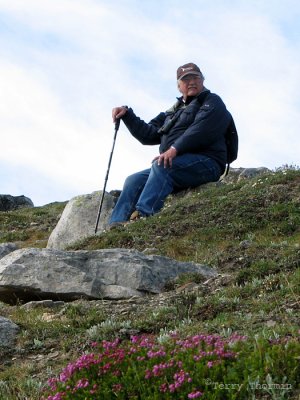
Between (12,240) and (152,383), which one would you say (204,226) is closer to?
(12,240)

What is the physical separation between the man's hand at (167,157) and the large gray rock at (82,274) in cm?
518

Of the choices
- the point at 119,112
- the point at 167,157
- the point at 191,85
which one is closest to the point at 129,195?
the point at 167,157

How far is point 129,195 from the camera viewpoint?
17.2m

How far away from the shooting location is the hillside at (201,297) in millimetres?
7188

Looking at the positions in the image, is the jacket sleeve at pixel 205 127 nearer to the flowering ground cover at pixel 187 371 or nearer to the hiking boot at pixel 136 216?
the hiking boot at pixel 136 216

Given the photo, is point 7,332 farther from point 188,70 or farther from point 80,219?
point 80,219

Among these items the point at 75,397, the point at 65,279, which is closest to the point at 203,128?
the point at 65,279

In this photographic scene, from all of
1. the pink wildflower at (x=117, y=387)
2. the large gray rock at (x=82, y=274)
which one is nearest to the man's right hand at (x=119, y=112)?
the large gray rock at (x=82, y=274)

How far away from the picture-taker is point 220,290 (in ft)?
31.3

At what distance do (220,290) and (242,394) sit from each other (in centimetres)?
427

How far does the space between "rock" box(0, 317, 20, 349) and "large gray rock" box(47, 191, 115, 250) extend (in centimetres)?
990

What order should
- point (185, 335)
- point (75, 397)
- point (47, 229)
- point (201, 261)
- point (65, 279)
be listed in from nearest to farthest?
point (75, 397) < point (185, 335) < point (65, 279) < point (201, 261) < point (47, 229)

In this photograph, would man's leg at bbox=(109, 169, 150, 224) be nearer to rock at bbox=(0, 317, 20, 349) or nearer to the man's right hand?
the man's right hand

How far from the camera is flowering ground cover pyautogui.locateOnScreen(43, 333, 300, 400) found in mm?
5324
